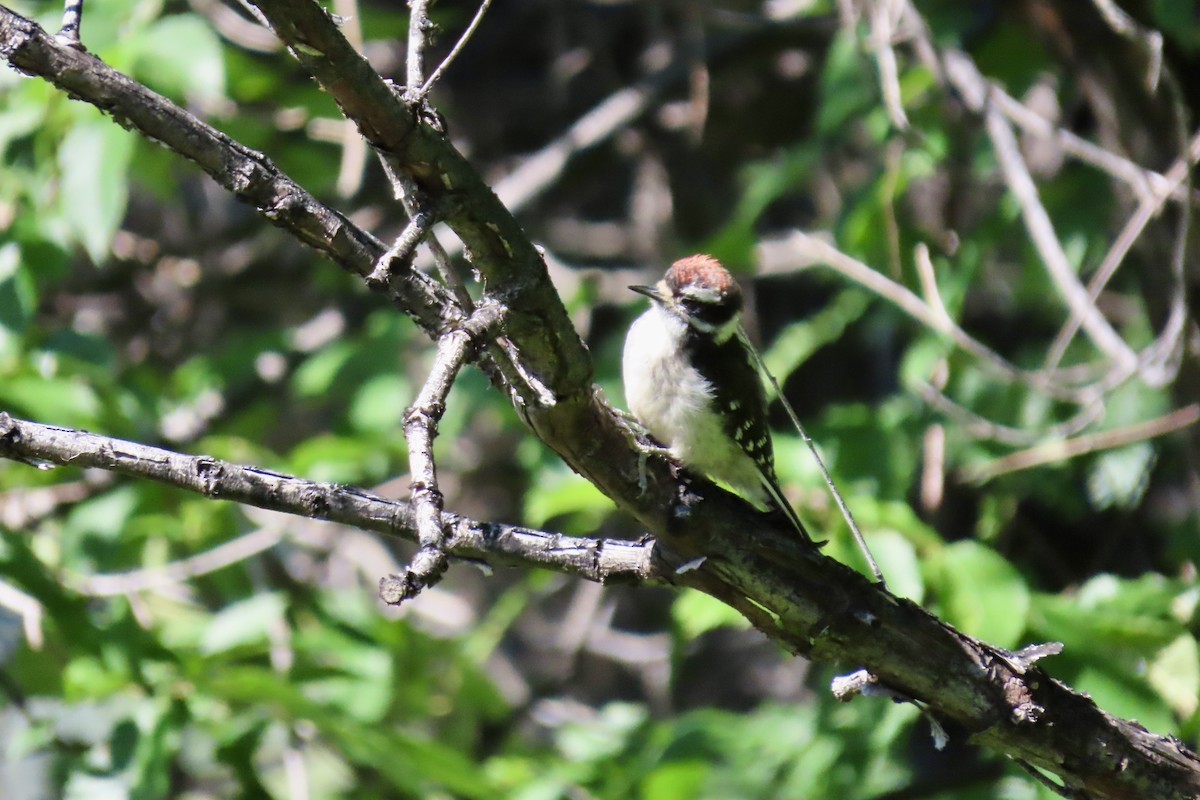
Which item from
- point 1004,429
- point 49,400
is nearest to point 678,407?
point 1004,429

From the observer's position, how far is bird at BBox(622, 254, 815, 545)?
10.8ft

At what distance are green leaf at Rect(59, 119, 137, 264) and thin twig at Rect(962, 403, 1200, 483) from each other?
3249mm

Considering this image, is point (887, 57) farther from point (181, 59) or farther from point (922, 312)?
point (181, 59)

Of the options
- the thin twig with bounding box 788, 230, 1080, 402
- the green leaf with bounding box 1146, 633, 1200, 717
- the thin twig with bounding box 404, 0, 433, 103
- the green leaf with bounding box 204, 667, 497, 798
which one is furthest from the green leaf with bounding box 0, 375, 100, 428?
the green leaf with bounding box 1146, 633, 1200, 717

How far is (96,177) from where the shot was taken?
388cm

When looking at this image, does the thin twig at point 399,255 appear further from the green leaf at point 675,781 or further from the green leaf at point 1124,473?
the green leaf at point 1124,473

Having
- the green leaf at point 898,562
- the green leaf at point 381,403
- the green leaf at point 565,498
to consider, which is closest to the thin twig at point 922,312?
the green leaf at point 898,562

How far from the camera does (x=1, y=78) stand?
417 centimetres

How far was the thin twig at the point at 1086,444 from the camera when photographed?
13.4 ft

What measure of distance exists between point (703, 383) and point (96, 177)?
82.6 inches

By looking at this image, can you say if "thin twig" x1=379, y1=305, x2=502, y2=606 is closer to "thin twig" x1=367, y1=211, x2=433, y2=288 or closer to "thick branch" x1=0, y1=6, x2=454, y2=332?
Result: "thin twig" x1=367, y1=211, x2=433, y2=288

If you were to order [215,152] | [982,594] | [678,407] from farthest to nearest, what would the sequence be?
1. [982,594]
2. [678,407]
3. [215,152]

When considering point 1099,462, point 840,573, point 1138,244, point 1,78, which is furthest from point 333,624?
point 1138,244

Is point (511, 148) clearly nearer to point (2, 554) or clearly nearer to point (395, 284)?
point (2, 554)
